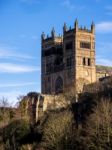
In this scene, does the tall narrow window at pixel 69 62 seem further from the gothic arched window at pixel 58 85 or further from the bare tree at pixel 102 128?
the bare tree at pixel 102 128

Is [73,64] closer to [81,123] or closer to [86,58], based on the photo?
[86,58]

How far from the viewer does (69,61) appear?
484 ft

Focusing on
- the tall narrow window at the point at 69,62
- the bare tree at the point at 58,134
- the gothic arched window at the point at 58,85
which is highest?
the tall narrow window at the point at 69,62

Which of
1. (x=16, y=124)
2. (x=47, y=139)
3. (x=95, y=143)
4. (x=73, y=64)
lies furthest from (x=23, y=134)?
(x=73, y=64)

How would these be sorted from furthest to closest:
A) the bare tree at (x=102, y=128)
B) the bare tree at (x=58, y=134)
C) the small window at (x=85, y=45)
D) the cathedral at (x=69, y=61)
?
the small window at (x=85, y=45)
the cathedral at (x=69, y=61)
the bare tree at (x=58, y=134)
the bare tree at (x=102, y=128)

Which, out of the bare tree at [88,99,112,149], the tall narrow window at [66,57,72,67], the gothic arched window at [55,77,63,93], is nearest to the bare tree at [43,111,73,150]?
the bare tree at [88,99,112,149]

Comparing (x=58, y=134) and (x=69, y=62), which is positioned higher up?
(x=69, y=62)

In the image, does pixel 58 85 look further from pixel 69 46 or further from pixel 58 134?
pixel 58 134

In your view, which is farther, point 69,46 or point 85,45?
point 85,45

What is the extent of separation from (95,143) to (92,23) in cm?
8835

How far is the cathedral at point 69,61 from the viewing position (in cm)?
14550

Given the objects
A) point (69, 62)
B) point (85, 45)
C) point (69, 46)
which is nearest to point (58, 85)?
point (69, 62)

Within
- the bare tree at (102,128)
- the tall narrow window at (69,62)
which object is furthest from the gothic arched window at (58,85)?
the bare tree at (102,128)

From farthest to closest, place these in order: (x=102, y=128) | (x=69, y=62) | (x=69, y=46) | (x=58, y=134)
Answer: (x=69, y=46) < (x=69, y=62) < (x=58, y=134) < (x=102, y=128)
